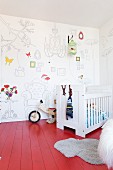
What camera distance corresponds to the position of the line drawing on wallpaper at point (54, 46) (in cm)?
345

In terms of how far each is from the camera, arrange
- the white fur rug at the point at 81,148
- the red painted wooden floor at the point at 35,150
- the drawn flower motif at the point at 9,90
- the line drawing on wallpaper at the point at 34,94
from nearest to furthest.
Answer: the red painted wooden floor at the point at 35,150, the white fur rug at the point at 81,148, the drawn flower motif at the point at 9,90, the line drawing on wallpaper at the point at 34,94

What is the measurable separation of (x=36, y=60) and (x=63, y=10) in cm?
117

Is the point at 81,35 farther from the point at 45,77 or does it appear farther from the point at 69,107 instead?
the point at 69,107

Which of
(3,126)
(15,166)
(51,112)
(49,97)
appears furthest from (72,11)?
(15,166)

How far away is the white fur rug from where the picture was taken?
158cm

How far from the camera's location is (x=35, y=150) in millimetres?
1805

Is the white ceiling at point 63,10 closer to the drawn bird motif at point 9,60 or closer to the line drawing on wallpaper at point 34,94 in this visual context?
the drawn bird motif at point 9,60

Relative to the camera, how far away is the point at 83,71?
377cm

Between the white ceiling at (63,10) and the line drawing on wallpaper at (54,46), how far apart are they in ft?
1.11

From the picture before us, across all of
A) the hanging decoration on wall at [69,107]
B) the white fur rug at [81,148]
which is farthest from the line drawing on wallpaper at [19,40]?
the white fur rug at [81,148]

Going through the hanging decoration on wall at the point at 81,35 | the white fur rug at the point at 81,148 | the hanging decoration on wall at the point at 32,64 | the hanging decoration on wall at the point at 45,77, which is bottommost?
the white fur rug at the point at 81,148

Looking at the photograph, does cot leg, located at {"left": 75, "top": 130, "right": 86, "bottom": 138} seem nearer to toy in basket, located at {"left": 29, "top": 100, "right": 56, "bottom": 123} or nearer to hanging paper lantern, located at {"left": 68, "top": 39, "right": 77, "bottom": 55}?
toy in basket, located at {"left": 29, "top": 100, "right": 56, "bottom": 123}

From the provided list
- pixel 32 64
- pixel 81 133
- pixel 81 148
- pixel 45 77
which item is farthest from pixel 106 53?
pixel 81 148

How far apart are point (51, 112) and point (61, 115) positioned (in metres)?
0.50
